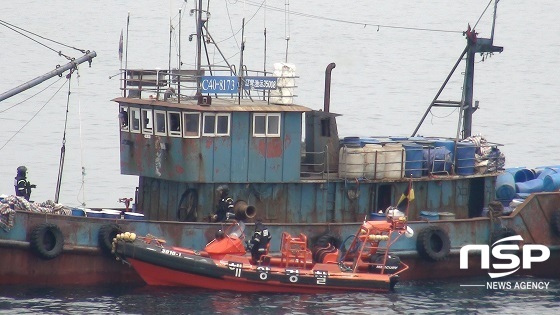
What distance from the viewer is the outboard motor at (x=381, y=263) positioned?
29703 mm

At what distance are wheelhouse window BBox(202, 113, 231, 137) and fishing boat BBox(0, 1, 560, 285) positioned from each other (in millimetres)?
27

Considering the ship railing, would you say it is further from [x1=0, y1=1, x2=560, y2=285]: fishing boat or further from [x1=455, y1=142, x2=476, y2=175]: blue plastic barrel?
[x1=455, y1=142, x2=476, y2=175]: blue plastic barrel

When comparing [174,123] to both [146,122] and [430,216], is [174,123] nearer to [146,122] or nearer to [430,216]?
[146,122]

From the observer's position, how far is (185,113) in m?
29.3

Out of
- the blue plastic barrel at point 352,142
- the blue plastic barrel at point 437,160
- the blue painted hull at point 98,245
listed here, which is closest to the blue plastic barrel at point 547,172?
the blue plastic barrel at point 437,160

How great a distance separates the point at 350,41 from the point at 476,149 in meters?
53.8

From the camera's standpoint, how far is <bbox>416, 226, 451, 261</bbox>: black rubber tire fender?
31.0 m

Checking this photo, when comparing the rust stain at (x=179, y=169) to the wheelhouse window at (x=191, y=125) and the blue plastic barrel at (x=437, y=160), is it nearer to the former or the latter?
the wheelhouse window at (x=191, y=125)

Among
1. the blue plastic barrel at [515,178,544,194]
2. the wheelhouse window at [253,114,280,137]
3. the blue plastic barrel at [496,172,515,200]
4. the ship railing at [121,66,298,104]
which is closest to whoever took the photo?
the ship railing at [121,66,298,104]

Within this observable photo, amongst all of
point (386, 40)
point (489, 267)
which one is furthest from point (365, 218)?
point (386, 40)

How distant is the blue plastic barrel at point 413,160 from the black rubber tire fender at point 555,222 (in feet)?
11.9

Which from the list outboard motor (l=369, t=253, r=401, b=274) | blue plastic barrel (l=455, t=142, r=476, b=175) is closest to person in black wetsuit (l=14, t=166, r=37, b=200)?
outboard motor (l=369, t=253, r=401, b=274)

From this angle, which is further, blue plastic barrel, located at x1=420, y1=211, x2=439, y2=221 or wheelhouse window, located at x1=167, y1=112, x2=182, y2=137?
blue plastic barrel, located at x1=420, y1=211, x2=439, y2=221

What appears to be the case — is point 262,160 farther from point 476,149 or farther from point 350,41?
point 350,41
